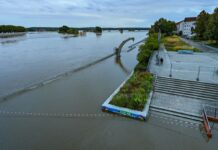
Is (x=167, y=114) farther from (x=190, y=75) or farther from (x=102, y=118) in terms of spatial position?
(x=190, y=75)

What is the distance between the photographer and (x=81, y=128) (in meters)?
9.71

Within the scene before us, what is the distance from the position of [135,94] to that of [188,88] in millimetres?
4282

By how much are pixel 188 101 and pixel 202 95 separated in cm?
132

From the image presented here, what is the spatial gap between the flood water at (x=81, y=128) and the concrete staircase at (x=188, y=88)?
3.04 m

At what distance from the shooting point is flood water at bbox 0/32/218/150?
838cm

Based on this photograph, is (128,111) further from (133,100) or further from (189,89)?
(189,89)

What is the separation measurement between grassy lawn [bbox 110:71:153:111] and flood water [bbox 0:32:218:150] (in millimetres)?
1016

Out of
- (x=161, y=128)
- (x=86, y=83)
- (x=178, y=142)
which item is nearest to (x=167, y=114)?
(x=161, y=128)

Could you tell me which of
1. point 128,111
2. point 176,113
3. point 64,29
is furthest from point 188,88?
point 64,29

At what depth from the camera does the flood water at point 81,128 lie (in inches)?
330

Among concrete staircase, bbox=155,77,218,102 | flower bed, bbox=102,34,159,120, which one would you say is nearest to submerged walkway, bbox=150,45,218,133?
concrete staircase, bbox=155,77,218,102

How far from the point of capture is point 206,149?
816cm

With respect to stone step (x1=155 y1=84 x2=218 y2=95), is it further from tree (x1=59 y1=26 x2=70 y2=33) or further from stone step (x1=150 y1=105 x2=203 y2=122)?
tree (x1=59 y1=26 x2=70 y2=33)

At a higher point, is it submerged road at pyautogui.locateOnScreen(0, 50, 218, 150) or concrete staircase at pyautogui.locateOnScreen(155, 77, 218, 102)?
concrete staircase at pyautogui.locateOnScreen(155, 77, 218, 102)
